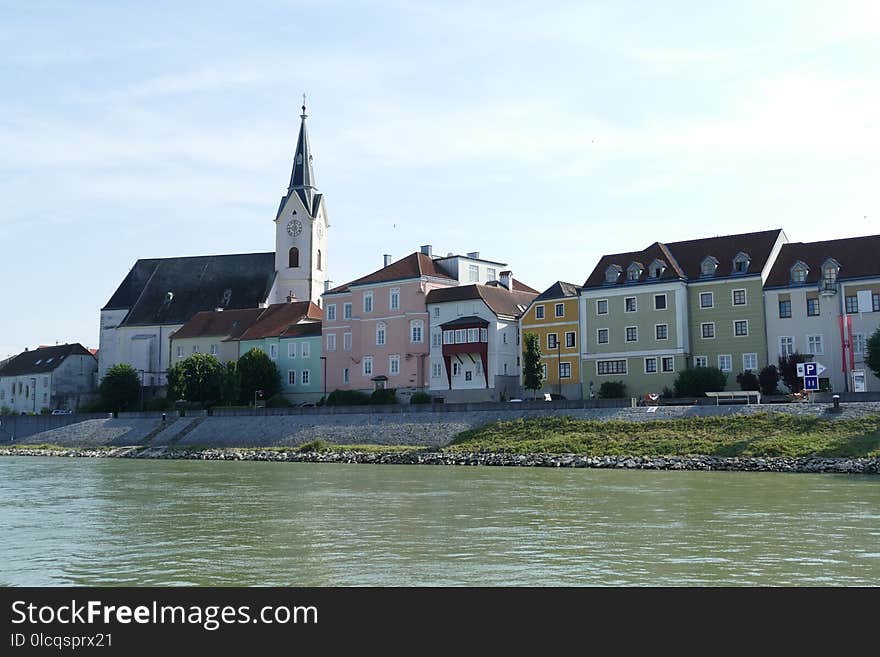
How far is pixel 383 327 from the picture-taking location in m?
82.4

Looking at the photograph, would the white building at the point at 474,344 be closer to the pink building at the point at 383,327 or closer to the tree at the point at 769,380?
the pink building at the point at 383,327

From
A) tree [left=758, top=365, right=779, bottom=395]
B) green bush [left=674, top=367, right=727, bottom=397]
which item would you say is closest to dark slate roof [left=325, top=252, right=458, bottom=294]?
green bush [left=674, top=367, right=727, bottom=397]

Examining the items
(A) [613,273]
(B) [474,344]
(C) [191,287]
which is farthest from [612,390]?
(C) [191,287]

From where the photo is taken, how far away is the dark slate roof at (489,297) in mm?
76312

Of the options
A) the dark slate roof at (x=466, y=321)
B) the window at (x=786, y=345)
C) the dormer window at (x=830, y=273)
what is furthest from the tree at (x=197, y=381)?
the dormer window at (x=830, y=273)

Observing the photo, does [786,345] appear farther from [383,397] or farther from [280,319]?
[280,319]

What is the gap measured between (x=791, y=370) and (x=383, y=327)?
113 ft

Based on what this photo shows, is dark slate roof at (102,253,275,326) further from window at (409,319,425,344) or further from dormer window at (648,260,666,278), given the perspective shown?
dormer window at (648,260,666,278)

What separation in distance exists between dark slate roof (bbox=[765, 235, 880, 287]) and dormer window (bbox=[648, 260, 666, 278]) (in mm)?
6959

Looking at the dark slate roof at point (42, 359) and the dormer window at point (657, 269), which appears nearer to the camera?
the dormer window at point (657, 269)

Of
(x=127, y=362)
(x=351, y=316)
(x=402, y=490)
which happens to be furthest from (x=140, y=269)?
(x=402, y=490)

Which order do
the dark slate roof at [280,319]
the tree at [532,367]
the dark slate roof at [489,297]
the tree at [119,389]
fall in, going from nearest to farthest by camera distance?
the tree at [532,367]
the dark slate roof at [489,297]
the dark slate roof at [280,319]
the tree at [119,389]

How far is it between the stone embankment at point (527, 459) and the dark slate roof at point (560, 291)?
20162 mm
